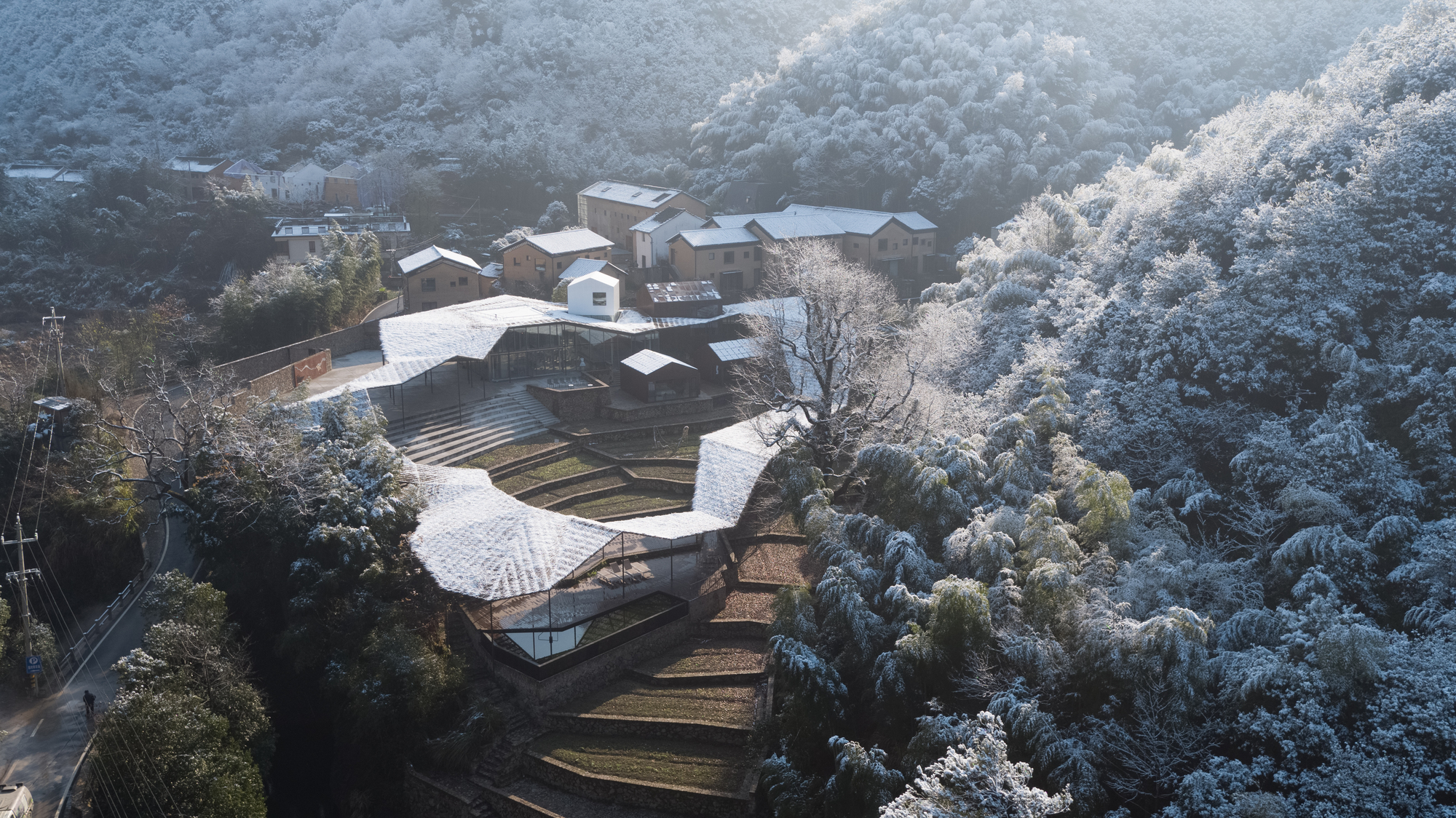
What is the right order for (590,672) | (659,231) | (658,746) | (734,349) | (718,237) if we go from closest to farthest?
(658,746) < (590,672) < (734,349) < (718,237) < (659,231)

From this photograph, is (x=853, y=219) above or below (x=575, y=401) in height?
above

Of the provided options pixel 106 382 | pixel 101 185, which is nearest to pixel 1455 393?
pixel 106 382

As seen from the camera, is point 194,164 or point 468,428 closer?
point 468,428

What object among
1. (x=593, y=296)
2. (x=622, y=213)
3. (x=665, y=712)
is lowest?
(x=665, y=712)

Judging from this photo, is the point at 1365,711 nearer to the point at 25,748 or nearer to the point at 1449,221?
the point at 1449,221

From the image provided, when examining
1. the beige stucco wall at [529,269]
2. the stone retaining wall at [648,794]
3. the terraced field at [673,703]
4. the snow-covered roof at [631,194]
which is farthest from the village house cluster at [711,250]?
the stone retaining wall at [648,794]

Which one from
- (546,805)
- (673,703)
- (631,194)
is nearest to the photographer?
(546,805)

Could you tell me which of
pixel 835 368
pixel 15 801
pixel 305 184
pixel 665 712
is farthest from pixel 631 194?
pixel 15 801

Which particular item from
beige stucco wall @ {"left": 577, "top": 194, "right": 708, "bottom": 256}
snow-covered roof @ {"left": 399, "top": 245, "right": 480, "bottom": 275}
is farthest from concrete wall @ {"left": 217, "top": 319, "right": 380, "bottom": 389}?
beige stucco wall @ {"left": 577, "top": 194, "right": 708, "bottom": 256}

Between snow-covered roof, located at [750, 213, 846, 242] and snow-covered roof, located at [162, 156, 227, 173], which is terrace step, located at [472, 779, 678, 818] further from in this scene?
snow-covered roof, located at [162, 156, 227, 173]

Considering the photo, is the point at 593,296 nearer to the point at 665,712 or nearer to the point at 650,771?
the point at 665,712
